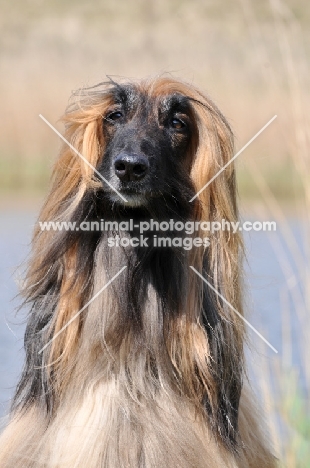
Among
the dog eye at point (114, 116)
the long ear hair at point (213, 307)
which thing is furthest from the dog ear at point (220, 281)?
the dog eye at point (114, 116)

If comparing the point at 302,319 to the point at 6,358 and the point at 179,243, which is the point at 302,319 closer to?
the point at 179,243

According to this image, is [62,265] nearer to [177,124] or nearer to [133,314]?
[133,314]

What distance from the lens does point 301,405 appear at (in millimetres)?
5012

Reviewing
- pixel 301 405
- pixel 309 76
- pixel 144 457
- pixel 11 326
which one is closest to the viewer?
pixel 144 457

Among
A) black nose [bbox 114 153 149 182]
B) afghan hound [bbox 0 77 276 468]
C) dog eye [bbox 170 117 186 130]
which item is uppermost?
dog eye [bbox 170 117 186 130]

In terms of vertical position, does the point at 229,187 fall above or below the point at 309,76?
below

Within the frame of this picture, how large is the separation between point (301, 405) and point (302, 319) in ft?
2.16

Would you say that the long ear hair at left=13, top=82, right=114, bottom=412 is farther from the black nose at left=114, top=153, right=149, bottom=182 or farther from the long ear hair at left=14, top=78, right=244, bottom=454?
the black nose at left=114, top=153, right=149, bottom=182

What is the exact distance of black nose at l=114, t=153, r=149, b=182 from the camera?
3.24m

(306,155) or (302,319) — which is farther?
(302,319)

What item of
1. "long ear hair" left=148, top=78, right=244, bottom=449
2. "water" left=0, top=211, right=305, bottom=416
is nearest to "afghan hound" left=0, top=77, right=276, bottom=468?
"long ear hair" left=148, top=78, right=244, bottom=449

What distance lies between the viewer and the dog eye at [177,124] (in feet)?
11.6

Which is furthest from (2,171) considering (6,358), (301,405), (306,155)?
(306,155)

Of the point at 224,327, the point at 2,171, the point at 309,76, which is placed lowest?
the point at 224,327
